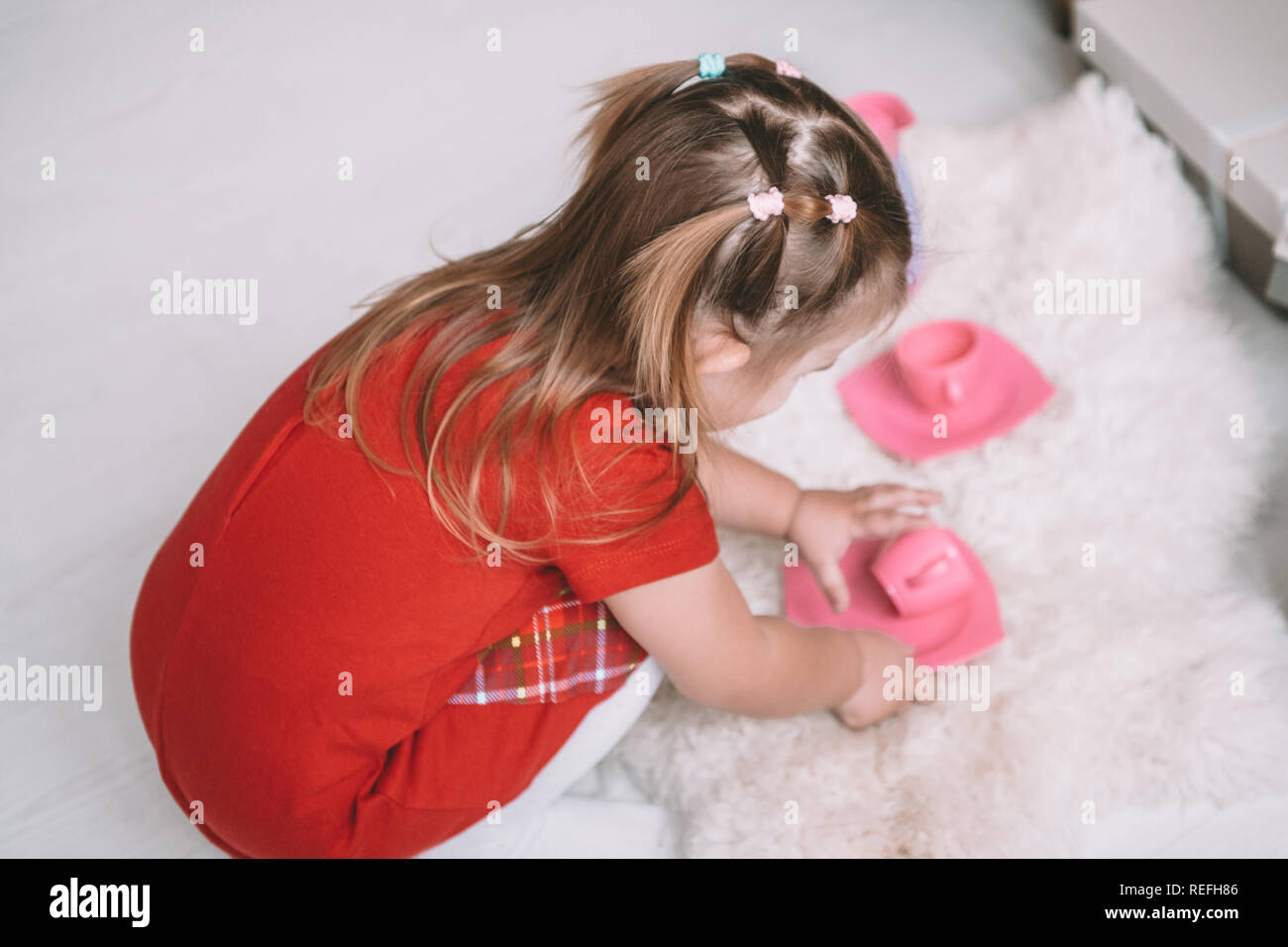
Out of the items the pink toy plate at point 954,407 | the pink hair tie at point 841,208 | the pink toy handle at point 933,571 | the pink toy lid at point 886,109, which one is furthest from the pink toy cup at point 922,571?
the pink toy lid at point 886,109

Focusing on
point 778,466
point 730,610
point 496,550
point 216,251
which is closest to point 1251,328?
point 778,466

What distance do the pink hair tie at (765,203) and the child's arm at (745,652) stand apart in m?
0.23

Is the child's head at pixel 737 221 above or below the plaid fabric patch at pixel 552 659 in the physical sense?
above

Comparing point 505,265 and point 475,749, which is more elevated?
point 505,265

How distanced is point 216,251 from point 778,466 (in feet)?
2.56

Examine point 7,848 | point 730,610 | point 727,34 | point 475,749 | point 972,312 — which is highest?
point 727,34

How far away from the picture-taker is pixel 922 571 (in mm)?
938

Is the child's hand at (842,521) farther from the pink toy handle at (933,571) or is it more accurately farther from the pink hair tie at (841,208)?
the pink hair tie at (841,208)

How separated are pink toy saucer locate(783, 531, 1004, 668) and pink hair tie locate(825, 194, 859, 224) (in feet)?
1.34

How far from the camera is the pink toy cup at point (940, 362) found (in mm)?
1071

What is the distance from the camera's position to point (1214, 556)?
961 mm

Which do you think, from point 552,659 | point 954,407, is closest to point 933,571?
point 954,407
